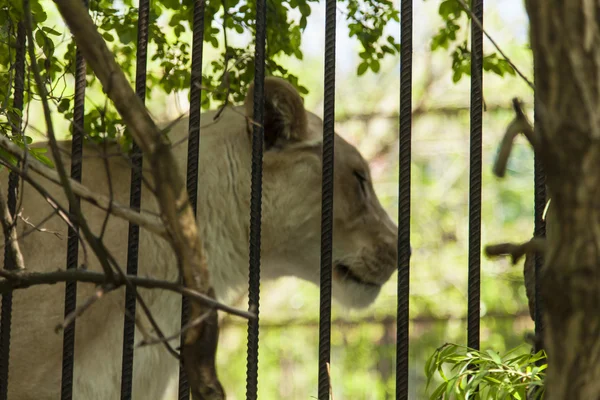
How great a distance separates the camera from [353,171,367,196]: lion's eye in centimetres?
316

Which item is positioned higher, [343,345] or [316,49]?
[316,49]

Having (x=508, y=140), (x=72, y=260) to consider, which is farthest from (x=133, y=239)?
(x=508, y=140)

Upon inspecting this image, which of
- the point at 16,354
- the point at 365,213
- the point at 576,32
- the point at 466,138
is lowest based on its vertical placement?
the point at 16,354

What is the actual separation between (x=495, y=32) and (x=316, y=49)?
84.5 inches

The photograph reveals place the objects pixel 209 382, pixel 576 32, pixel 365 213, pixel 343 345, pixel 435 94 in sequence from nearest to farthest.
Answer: pixel 576 32 < pixel 209 382 < pixel 365 213 < pixel 343 345 < pixel 435 94

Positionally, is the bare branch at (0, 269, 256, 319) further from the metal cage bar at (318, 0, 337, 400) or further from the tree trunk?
the metal cage bar at (318, 0, 337, 400)

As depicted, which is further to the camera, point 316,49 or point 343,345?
point 316,49

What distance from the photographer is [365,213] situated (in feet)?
10.2

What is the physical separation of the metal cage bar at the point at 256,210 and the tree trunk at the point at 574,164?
1.12 m

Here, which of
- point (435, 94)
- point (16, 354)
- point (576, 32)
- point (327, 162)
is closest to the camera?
point (576, 32)

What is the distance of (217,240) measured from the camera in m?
2.87

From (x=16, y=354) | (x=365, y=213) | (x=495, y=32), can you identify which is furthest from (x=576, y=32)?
(x=495, y=32)

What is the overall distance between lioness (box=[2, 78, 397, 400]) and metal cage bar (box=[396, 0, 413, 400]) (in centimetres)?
45

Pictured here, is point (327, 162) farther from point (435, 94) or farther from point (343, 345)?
point (435, 94)
